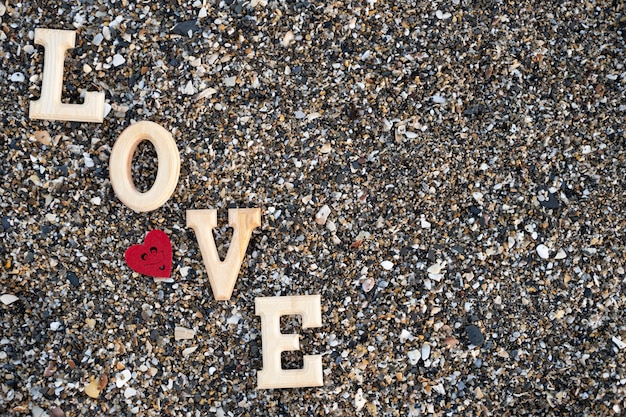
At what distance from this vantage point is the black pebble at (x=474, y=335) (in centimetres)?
183

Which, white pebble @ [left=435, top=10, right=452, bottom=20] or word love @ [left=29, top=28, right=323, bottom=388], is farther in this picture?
white pebble @ [left=435, top=10, right=452, bottom=20]

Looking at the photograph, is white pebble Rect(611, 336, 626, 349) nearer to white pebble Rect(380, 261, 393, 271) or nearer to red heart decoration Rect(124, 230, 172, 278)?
white pebble Rect(380, 261, 393, 271)

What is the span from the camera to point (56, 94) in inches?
71.0

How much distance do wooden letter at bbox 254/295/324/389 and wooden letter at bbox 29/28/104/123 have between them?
2.51 feet

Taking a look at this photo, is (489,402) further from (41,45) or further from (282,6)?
(41,45)

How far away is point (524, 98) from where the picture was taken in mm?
1902

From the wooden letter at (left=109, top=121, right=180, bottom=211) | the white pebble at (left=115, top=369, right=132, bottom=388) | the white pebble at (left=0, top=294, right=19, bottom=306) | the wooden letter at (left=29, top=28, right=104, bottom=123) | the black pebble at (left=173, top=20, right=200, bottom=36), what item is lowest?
the white pebble at (left=115, top=369, right=132, bottom=388)

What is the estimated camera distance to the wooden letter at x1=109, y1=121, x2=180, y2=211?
70.1 inches

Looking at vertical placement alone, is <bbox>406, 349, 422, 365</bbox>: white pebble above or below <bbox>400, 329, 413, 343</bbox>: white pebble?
below

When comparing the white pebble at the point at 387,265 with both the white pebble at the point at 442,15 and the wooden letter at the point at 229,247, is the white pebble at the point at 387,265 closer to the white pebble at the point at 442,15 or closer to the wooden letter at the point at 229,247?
the wooden letter at the point at 229,247

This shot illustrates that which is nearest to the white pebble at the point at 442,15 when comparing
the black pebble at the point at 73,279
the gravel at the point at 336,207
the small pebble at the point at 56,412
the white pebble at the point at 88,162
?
the gravel at the point at 336,207

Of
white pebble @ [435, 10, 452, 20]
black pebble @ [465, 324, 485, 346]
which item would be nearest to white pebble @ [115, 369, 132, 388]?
black pebble @ [465, 324, 485, 346]

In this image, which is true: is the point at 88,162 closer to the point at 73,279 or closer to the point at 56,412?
the point at 73,279

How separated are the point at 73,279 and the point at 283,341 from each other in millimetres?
657
